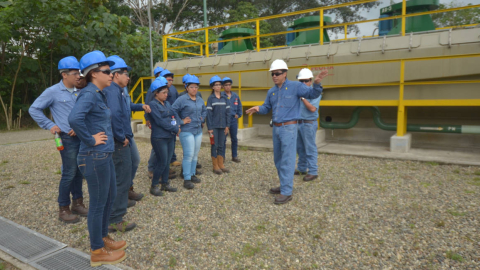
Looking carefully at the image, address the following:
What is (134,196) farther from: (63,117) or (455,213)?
(455,213)

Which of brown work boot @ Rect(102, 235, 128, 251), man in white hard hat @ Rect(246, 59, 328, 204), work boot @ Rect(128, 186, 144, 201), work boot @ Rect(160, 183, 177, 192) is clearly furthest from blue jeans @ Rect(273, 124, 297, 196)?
brown work boot @ Rect(102, 235, 128, 251)

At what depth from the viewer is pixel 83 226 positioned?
12.1ft

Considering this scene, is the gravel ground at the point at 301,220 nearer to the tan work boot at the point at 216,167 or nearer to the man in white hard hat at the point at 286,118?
the tan work boot at the point at 216,167

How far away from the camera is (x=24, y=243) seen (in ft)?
10.6

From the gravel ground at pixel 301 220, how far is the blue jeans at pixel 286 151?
0.93ft

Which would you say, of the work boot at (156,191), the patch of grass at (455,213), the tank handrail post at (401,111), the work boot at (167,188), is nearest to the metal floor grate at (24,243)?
the work boot at (156,191)

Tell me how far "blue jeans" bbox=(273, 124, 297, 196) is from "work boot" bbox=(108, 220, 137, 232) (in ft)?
6.45

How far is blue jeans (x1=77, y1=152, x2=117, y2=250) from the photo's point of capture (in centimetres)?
259

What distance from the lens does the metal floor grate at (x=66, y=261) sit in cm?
279

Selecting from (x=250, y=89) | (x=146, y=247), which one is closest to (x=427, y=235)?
(x=146, y=247)

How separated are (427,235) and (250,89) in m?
6.11

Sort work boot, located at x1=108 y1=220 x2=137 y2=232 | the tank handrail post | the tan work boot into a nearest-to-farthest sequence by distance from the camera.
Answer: work boot, located at x1=108 y1=220 x2=137 y2=232, the tan work boot, the tank handrail post

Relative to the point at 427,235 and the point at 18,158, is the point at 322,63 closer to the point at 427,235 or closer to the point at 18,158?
the point at 427,235

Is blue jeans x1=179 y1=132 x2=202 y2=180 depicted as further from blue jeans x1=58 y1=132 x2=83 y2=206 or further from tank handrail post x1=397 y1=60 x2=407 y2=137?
tank handrail post x1=397 y1=60 x2=407 y2=137
